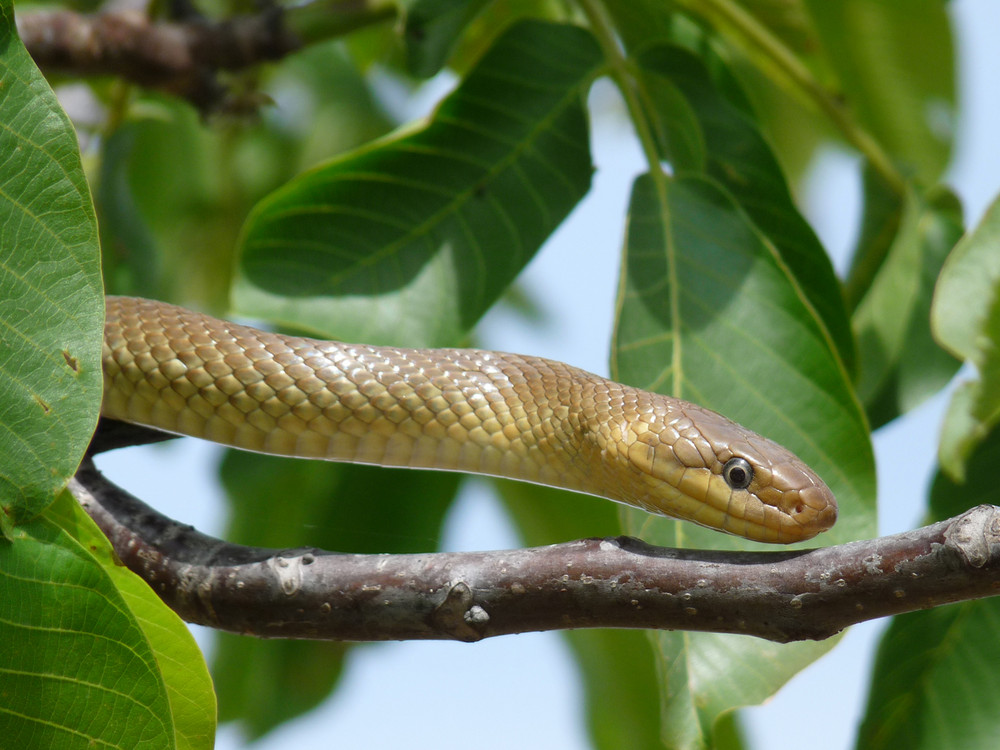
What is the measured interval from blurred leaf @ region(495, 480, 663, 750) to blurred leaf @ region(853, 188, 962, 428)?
99 cm

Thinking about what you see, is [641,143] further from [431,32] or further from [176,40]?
[176,40]

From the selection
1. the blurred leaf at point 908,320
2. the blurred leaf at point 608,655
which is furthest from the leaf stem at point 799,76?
the blurred leaf at point 608,655

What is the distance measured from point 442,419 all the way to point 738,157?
122 cm

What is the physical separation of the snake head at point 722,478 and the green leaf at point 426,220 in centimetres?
62

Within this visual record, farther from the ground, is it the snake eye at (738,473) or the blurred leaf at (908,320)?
the blurred leaf at (908,320)

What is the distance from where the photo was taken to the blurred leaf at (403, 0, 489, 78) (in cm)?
305

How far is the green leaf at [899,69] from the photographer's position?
3857 millimetres

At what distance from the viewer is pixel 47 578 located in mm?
1848

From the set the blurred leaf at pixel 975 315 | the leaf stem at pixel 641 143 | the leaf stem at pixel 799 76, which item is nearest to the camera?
the blurred leaf at pixel 975 315

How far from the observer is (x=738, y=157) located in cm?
331

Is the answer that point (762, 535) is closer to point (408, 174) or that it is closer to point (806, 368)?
point (806, 368)

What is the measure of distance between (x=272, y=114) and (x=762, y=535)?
3582 millimetres

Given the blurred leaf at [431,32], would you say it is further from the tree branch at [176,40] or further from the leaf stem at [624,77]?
the tree branch at [176,40]

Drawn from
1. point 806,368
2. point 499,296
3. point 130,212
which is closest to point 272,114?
point 130,212
